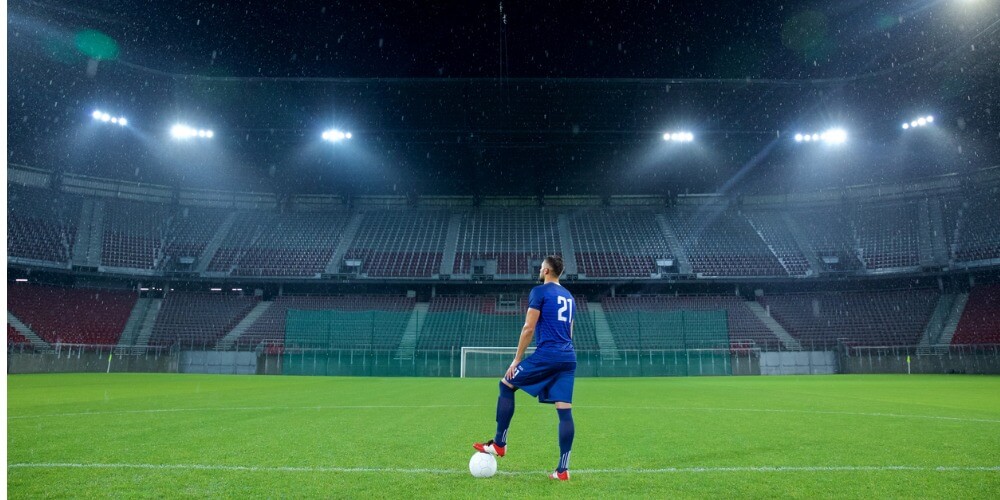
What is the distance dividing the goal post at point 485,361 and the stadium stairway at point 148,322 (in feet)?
65.9

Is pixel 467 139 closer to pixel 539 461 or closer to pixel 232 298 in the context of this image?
pixel 232 298

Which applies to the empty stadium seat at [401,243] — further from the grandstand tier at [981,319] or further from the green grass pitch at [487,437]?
the grandstand tier at [981,319]

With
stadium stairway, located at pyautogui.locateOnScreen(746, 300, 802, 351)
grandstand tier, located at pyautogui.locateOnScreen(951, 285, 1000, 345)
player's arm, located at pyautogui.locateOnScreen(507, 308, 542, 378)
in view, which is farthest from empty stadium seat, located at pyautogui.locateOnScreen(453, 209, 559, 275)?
player's arm, located at pyautogui.locateOnScreen(507, 308, 542, 378)

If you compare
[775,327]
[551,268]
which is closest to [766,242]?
[775,327]

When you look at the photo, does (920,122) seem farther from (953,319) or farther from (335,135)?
(335,135)

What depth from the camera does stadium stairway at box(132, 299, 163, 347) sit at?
122 ft

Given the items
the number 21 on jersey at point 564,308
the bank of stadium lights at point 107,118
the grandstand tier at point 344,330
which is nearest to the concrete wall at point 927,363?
the grandstand tier at point 344,330

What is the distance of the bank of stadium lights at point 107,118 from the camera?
36.6m

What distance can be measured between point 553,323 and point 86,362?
36.7 meters

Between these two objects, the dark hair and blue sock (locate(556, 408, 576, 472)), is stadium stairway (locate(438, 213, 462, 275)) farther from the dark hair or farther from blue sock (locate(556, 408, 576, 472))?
blue sock (locate(556, 408, 576, 472))

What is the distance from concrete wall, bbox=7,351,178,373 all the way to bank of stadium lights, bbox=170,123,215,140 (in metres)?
15.1

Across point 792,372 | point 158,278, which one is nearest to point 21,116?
point 158,278

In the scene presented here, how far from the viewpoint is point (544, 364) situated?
5.27 meters

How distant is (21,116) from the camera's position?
3331 centimetres
